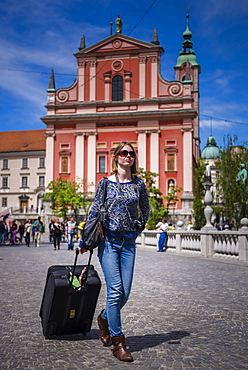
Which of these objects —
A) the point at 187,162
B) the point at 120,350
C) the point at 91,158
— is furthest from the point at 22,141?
the point at 120,350

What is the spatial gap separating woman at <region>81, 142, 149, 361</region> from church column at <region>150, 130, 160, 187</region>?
1734 inches

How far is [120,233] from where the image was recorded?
4.12 meters

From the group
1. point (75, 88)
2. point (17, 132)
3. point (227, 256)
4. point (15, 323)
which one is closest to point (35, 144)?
point (17, 132)

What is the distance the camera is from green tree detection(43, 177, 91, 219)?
151 ft

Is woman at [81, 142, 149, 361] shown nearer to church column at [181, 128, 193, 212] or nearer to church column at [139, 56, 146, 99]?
church column at [181, 128, 193, 212]

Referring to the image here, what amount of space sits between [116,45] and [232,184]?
29.0 meters

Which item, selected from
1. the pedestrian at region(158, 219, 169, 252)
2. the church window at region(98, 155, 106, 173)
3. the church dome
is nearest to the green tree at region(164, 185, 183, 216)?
the church window at region(98, 155, 106, 173)

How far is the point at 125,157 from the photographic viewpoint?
4383 millimetres

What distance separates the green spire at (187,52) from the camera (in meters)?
77.9

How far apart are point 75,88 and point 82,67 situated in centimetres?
253

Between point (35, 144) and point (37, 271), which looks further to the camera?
point (35, 144)

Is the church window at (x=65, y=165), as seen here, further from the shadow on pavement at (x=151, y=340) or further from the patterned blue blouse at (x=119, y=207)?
the patterned blue blouse at (x=119, y=207)

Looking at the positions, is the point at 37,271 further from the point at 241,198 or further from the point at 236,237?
the point at 241,198

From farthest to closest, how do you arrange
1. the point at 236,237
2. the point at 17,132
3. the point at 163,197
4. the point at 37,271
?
1. the point at 17,132
2. the point at 163,197
3. the point at 236,237
4. the point at 37,271
